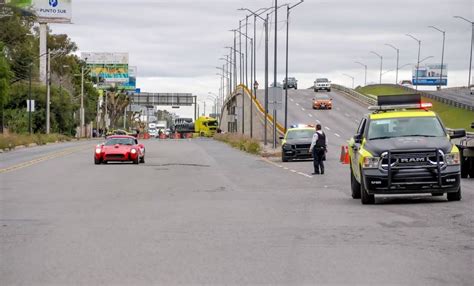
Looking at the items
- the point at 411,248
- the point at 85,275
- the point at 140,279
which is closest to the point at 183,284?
the point at 140,279

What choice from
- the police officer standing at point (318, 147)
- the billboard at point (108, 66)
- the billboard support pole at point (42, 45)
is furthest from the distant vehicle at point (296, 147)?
the billboard at point (108, 66)

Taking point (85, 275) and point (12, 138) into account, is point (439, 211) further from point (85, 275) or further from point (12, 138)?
point (12, 138)

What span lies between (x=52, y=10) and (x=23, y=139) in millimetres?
39320

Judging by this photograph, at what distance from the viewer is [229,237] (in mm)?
13695

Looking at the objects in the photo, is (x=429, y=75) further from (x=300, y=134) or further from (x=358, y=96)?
(x=300, y=134)

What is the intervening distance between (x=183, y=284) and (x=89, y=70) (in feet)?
444

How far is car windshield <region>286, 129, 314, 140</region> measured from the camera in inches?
1772

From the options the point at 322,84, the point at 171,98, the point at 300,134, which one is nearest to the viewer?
the point at 300,134

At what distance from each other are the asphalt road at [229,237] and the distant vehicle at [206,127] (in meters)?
108

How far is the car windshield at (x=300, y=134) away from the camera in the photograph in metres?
45.0

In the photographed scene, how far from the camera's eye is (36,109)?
10212cm

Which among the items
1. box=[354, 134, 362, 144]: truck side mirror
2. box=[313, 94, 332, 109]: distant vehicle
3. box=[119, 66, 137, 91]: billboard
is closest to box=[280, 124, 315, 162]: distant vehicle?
box=[354, 134, 362, 144]: truck side mirror

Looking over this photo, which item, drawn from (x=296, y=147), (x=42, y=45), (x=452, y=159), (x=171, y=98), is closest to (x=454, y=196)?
(x=452, y=159)

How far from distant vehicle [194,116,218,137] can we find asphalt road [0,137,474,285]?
10780 centimetres
